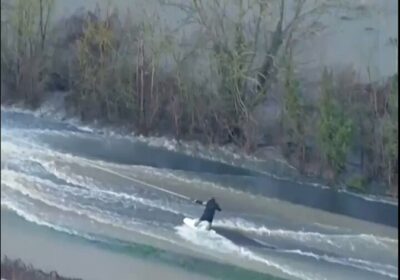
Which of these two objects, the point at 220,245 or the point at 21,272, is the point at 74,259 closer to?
the point at 21,272

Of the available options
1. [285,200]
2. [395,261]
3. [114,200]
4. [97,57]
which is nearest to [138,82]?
[97,57]

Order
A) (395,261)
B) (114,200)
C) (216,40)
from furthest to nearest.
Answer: (114,200)
(216,40)
(395,261)

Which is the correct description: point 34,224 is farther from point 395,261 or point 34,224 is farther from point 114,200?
point 395,261

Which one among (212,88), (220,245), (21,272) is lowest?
(21,272)

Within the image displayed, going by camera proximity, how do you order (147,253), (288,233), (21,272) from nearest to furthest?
(288,233) < (147,253) < (21,272)

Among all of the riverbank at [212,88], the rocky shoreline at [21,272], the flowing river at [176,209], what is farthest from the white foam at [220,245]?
the rocky shoreline at [21,272]

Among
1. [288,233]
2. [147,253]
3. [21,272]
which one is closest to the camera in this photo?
[288,233]

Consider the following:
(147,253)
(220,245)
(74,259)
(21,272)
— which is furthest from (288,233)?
(21,272)

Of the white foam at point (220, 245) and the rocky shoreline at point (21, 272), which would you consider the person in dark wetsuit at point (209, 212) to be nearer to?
the white foam at point (220, 245)

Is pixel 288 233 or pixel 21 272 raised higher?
pixel 288 233
